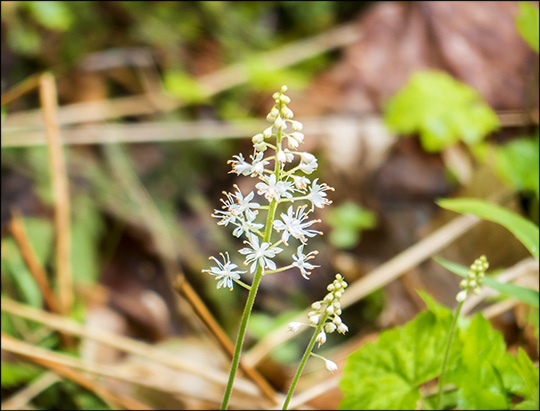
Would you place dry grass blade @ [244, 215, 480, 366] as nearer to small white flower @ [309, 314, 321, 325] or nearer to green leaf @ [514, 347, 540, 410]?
green leaf @ [514, 347, 540, 410]

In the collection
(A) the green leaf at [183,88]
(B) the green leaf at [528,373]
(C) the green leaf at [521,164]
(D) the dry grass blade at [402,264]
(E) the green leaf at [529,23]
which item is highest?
(A) the green leaf at [183,88]

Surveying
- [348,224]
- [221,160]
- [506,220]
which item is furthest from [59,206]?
[506,220]

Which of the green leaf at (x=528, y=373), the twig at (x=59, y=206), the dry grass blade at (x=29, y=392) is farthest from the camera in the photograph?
the twig at (x=59, y=206)

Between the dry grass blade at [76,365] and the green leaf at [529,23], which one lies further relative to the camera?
the green leaf at [529,23]

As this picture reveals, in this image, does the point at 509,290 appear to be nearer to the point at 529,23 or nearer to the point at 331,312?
the point at 331,312

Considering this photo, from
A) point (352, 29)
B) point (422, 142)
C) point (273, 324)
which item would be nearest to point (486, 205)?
point (273, 324)

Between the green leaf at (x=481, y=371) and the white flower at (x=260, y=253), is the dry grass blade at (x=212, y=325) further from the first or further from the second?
the green leaf at (x=481, y=371)

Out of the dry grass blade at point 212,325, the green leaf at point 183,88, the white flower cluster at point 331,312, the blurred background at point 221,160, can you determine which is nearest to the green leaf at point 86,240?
the blurred background at point 221,160

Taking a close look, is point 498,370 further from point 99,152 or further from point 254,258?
point 99,152
